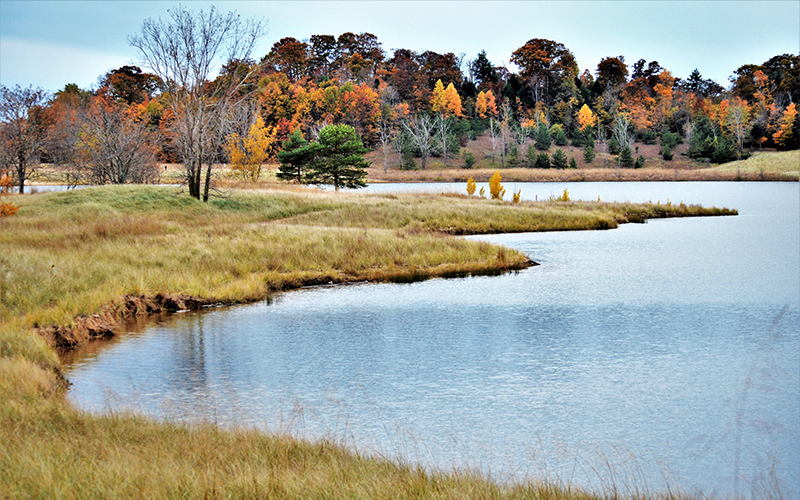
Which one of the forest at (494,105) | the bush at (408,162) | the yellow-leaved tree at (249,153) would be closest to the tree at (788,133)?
the forest at (494,105)

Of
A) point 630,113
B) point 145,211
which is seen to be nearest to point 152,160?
point 145,211

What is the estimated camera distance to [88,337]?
45.3 feet

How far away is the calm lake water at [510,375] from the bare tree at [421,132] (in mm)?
78714

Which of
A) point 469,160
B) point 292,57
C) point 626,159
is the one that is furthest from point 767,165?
point 292,57

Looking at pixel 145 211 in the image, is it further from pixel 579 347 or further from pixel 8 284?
pixel 579 347

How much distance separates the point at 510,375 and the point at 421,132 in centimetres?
9476

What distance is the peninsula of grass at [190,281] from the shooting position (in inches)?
230

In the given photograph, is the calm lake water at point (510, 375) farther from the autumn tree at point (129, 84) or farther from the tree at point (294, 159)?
the autumn tree at point (129, 84)

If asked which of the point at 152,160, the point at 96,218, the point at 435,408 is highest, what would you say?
the point at 152,160

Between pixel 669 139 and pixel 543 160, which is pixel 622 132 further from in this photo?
pixel 543 160

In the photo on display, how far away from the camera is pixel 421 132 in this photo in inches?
4094

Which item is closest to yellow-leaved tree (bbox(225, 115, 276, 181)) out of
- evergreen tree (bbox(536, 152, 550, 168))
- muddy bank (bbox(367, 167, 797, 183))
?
muddy bank (bbox(367, 167, 797, 183))

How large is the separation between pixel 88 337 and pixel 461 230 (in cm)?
2252

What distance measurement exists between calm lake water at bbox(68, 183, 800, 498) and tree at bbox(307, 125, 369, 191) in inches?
1369
